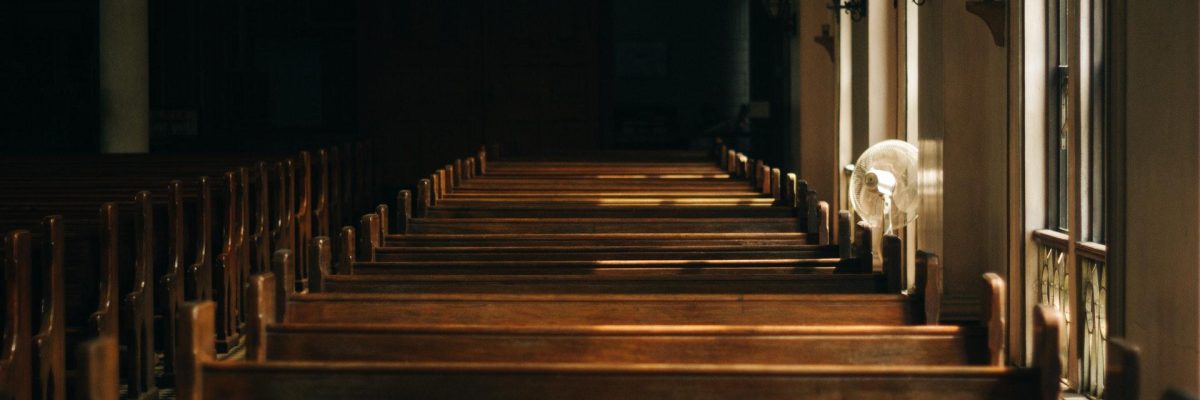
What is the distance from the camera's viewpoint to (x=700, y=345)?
116 inches

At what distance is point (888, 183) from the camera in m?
6.23

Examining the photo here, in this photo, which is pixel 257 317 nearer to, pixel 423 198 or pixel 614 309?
pixel 614 309

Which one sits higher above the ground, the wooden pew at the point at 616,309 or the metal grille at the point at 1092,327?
the wooden pew at the point at 616,309

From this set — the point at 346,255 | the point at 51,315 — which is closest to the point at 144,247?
the point at 51,315

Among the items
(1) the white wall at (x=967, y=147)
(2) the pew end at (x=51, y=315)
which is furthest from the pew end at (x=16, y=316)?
(1) the white wall at (x=967, y=147)

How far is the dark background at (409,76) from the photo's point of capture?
485 inches

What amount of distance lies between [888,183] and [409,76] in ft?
25.5

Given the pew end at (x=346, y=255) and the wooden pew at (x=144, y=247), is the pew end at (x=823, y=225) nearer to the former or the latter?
the pew end at (x=346, y=255)

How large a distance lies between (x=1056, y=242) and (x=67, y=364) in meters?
3.90

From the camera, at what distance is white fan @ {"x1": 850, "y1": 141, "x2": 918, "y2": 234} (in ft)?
20.5

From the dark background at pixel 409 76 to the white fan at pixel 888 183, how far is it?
5.69m

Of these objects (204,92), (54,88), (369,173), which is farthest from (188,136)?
(369,173)

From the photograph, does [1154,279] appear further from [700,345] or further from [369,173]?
[369,173]

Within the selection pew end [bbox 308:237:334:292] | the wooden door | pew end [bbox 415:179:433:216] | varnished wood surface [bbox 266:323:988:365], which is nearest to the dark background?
the wooden door
